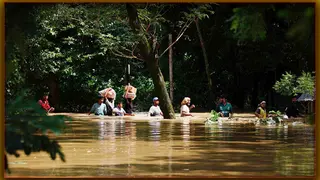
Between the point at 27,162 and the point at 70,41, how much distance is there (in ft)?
20.9

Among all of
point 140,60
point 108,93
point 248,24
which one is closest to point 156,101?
point 140,60

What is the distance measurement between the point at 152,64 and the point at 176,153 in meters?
9.18

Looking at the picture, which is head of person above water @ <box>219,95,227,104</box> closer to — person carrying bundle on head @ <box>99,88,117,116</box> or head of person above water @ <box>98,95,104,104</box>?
person carrying bundle on head @ <box>99,88,117,116</box>

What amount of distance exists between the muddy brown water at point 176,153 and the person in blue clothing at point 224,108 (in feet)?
3.99

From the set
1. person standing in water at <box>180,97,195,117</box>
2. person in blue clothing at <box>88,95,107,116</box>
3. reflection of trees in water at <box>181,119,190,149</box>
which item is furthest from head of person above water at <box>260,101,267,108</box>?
person in blue clothing at <box>88,95,107,116</box>

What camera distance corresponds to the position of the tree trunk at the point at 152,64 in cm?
1836

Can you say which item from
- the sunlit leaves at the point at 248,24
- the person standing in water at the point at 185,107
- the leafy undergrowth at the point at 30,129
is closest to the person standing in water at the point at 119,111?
the person standing in water at the point at 185,107

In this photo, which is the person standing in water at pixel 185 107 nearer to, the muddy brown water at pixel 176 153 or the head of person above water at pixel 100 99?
the head of person above water at pixel 100 99

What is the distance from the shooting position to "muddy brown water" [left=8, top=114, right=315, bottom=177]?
7852 millimetres

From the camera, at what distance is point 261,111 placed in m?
16.1

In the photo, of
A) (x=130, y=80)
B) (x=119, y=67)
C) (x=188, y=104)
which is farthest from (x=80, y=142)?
(x=188, y=104)

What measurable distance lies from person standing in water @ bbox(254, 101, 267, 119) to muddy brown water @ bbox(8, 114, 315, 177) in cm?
112

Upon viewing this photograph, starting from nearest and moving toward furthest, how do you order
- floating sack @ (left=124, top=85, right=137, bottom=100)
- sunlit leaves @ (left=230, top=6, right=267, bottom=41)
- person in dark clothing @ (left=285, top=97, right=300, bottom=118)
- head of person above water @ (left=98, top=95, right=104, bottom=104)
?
sunlit leaves @ (left=230, top=6, right=267, bottom=41), floating sack @ (left=124, top=85, right=137, bottom=100), head of person above water @ (left=98, top=95, right=104, bottom=104), person in dark clothing @ (left=285, top=97, right=300, bottom=118)

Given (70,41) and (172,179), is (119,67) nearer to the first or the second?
(70,41)
